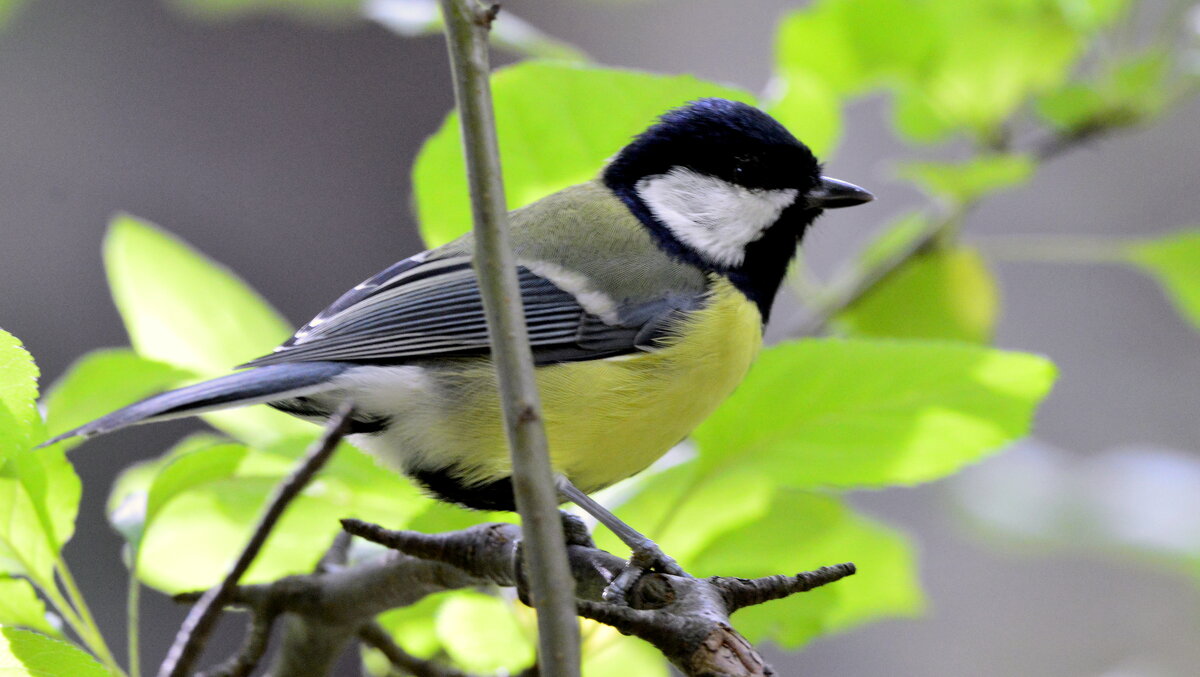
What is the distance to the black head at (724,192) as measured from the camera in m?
1.06

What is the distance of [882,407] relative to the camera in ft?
2.47

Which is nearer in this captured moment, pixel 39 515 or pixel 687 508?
pixel 39 515

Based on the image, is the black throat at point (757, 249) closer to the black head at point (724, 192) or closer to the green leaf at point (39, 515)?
the black head at point (724, 192)

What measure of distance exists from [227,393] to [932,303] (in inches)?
27.0

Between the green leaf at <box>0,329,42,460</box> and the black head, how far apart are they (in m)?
0.62

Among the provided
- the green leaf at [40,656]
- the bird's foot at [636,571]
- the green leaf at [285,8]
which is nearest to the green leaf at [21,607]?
the green leaf at [40,656]

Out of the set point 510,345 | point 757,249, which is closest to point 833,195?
point 757,249

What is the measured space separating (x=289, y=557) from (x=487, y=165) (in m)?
0.51

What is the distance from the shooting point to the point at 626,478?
0.91m

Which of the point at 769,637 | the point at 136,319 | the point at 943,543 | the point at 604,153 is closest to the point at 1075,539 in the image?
the point at 769,637

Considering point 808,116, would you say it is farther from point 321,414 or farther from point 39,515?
point 39,515

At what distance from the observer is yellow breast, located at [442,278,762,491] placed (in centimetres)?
84

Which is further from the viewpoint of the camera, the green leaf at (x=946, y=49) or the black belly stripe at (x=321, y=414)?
the green leaf at (x=946, y=49)

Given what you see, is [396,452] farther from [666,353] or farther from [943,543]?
[943,543]
